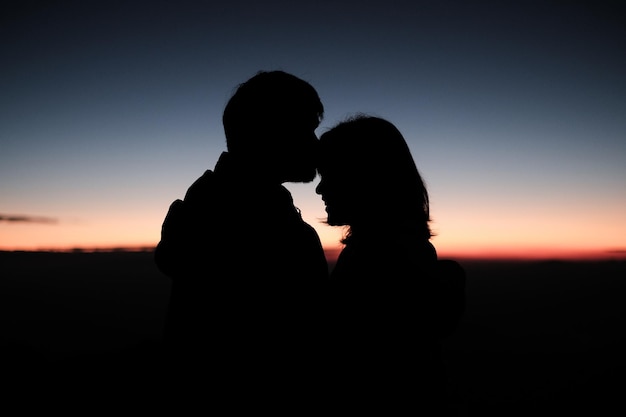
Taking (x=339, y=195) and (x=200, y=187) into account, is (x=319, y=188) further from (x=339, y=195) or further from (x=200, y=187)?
(x=200, y=187)

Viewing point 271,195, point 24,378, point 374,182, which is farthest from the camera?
point 24,378

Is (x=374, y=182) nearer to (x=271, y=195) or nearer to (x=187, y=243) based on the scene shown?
(x=271, y=195)

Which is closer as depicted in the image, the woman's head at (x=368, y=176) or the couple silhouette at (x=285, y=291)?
the couple silhouette at (x=285, y=291)

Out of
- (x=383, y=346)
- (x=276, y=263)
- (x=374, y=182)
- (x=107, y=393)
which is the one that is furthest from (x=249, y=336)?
(x=107, y=393)

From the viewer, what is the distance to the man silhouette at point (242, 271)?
6.44ft

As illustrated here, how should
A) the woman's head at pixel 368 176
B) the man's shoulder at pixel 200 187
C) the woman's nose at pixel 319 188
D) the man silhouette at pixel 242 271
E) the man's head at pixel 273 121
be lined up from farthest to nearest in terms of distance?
the woman's nose at pixel 319 188
the woman's head at pixel 368 176
the man's head at pixel 273 121
the man's shoulder at pixel 200 187
the man silhouette at pixel 242 271

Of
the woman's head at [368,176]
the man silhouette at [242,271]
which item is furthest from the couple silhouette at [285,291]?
the woman's head at [368,176]

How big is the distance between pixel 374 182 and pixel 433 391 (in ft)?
5.19

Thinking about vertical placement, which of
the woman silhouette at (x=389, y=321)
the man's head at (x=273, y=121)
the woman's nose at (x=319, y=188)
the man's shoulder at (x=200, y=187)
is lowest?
the woman silhouette at (x=389, y=321)

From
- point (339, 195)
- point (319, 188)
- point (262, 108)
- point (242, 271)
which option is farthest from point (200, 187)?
point (319, 188)

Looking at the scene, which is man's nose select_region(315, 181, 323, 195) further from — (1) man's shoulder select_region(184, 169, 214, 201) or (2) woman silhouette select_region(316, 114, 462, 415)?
(1) man's shoulder select_region(184, 169, 214, 201)

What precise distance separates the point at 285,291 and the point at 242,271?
276mm

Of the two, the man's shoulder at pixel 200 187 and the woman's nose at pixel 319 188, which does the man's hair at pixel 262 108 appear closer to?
the man's shoulder at pixel 200 187

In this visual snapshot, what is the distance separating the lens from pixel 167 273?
2113 mm
